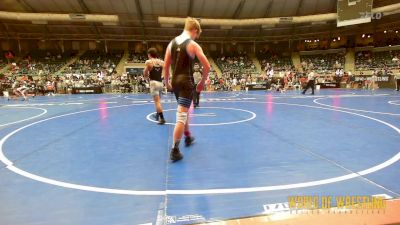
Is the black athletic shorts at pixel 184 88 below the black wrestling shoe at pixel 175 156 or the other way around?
the other way around

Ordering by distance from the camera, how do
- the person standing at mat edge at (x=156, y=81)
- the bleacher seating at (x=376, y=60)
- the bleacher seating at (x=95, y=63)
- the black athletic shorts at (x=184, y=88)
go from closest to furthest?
the black athletic shorts at (x=184, y=88) → the person standing at mat edge at (x=156, y=81) → the bleacher seating at (x=376, y=60) → the bleacher seating at (x=95, y=63)

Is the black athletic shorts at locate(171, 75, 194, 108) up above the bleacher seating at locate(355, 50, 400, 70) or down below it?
below

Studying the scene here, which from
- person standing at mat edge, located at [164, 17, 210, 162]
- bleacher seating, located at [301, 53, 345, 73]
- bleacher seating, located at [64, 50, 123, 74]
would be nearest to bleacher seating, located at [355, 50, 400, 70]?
bleacher seating, located at [301, 53, 345, 73]

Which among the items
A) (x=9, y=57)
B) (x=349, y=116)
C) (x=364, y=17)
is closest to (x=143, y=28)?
(x=9, y=57)

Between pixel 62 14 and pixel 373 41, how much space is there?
1560 inches

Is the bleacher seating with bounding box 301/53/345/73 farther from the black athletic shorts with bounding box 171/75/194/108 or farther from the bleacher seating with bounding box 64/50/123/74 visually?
Result: the black athletic shorts with bounding box 171/75/194/108

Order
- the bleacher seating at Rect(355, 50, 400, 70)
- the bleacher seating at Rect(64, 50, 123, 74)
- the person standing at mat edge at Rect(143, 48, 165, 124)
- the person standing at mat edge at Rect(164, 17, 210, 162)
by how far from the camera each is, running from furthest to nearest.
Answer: the bleacher seating at Rect(64, 50, 123, 74), the bleacher seating at Rect(355, 50, 400, 70), the person standing at mat edge at Rect(143, 48, 165, 124), the person standing at mat edge at Rect(164, 17, 210, 162)

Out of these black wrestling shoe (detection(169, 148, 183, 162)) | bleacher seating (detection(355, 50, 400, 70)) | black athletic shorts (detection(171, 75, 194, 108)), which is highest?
bleacher seating (detection(355, 50, 400, 70))

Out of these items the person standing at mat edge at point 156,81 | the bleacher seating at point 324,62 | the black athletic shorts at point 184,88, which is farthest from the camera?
the bleacher seating at point 324,62

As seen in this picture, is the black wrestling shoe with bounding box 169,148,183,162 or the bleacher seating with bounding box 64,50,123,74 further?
the bleacher seating with bounding box 64,50,123,74

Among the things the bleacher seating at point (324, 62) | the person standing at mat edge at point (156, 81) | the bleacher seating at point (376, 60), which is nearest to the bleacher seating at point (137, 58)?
the bleacher seating at point (324, 62)

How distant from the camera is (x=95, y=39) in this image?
3434cm

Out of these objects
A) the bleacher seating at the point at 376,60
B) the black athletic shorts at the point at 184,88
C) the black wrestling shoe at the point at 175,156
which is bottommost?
the black wrestling shoe at the point at 175,156

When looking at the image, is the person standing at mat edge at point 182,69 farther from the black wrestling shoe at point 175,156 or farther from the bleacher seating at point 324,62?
the bleacher seating at point 324,62
